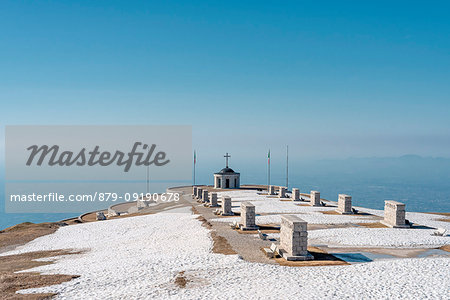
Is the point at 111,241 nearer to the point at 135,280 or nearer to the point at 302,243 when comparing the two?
the point at 135,280

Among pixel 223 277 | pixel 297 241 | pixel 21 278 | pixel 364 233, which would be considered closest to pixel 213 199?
pixel 364 233

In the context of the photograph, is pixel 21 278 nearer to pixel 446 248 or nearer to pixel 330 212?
pixel 446 248

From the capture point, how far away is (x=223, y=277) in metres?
15.3

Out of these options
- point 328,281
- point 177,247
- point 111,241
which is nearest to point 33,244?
point 111,241

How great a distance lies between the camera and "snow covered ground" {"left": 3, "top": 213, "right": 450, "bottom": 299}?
534 inches

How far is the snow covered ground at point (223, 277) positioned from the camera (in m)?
13.6

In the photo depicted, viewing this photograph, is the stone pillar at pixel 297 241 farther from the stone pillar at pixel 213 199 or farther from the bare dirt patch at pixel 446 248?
the stone pillar at pixel 213 199

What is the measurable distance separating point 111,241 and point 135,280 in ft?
37.1

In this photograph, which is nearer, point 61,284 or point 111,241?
point 61,284

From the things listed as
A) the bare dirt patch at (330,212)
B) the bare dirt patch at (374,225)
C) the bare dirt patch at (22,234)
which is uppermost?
the bare dirt patch at (374,225)

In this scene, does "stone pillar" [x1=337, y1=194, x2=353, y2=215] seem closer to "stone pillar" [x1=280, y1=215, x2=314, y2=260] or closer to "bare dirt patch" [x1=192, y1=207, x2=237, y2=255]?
"bare dirt patch" [x1=192, y1=207, x2=237, y2=255]

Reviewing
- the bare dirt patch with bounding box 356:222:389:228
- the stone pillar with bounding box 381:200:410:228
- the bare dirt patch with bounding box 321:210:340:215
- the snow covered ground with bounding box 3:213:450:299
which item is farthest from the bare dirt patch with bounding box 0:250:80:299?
the bare dirt patch with bounding box 321:210:340:215

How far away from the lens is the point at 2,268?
18.6 m

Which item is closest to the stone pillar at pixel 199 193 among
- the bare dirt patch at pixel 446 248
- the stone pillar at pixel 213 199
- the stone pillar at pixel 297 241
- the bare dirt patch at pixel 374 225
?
the stone pillar at pixel 213 199
